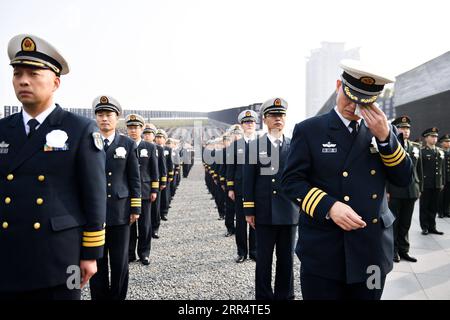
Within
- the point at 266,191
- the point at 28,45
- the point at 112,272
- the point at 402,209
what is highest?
the point at 28,45

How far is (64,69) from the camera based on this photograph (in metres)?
2.45

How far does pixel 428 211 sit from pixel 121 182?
7614 millimetres

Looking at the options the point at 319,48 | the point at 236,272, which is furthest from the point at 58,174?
the point at 319,48

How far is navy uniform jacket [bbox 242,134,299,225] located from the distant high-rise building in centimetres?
10207

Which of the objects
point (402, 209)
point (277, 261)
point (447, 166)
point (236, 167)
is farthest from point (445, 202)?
point (277, 261)

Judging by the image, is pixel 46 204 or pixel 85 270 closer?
pixel 46 204

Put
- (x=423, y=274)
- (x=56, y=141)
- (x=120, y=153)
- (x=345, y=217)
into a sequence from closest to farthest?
(x=345, y=217), (x=56, y=141), (x=120, y=153), (x=423, y=274)

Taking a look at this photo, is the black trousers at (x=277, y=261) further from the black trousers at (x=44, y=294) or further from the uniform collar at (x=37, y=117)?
the uniform collar at (x=37, y=117)

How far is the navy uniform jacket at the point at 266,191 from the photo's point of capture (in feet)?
12.9

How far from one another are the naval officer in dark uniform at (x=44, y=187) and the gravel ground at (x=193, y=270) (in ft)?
7.86

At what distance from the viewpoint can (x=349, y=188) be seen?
2178 millimetres

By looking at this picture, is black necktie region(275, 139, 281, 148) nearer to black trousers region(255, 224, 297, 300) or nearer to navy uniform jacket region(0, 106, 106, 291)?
black trousers region(255, 224, 297, 300)

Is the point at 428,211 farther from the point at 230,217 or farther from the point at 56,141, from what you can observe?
the point at 56,141

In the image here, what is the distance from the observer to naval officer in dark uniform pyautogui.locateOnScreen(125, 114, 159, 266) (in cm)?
594
